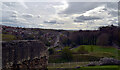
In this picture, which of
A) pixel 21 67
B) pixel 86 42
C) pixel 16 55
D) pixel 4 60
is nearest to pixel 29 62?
pixel 21 67

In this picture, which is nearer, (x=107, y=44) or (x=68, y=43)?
(x=107, y=44)

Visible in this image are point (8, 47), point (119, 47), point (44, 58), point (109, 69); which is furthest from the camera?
point (119, 47)

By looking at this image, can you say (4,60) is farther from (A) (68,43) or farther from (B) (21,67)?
(A) (68,43)

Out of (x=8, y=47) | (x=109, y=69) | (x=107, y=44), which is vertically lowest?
(x=109, y=69)

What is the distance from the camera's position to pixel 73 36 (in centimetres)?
3691

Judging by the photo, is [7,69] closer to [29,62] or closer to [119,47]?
[29,62]

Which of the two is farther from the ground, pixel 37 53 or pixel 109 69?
pixel 37 53

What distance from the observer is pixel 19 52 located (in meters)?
5.61

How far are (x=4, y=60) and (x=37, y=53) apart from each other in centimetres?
288

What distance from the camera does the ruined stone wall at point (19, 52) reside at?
4827 mm

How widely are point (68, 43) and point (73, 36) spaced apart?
4005mm

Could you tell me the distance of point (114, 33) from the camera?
71.1 ft

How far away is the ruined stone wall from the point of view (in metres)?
4.83

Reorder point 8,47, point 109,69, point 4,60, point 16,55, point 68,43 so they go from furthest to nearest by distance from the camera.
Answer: point 68,43 < point 109,69 < point 16,55 < point 8,47 < point 4,60
